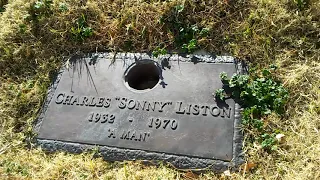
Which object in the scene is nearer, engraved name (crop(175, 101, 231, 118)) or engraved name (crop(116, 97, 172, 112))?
engraved name (crop(175, 101, 231, 118))

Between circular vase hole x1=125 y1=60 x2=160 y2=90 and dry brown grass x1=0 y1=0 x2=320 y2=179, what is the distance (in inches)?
6.9

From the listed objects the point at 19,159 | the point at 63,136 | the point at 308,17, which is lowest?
the point at 19,159

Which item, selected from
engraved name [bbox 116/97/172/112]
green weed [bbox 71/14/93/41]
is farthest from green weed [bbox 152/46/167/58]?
green weed [bbox 71/14/93/41]

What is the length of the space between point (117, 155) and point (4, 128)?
1.14 m

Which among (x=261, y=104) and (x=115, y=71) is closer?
(x=261, y=104)

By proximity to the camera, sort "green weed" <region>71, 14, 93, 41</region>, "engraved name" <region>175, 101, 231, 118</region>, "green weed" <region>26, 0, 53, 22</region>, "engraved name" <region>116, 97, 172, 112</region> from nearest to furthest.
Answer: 1. "engraved name" <region>175, 101, 231, 118</region>
2. "engraved name" <region>116, 97, 172, 112</region>
3. "green weed" <region>71, 14, 93, 41</region>
4. "green weed" <region>26, 0, 53, 22</region>

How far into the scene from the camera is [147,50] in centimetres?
322

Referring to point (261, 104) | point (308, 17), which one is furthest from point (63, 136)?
point (308, 17)

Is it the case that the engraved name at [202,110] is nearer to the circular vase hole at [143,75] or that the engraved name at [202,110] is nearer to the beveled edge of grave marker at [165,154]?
the beveled edge of grave marker at [165,154]

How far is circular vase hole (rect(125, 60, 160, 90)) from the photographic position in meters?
3.12

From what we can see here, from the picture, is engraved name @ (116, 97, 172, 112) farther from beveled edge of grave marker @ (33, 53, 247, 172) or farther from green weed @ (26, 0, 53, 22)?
green weed @ (26, 0, 53, 22)

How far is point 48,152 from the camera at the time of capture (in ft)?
9.39

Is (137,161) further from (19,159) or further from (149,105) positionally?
(19,159)

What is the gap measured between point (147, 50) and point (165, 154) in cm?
105
